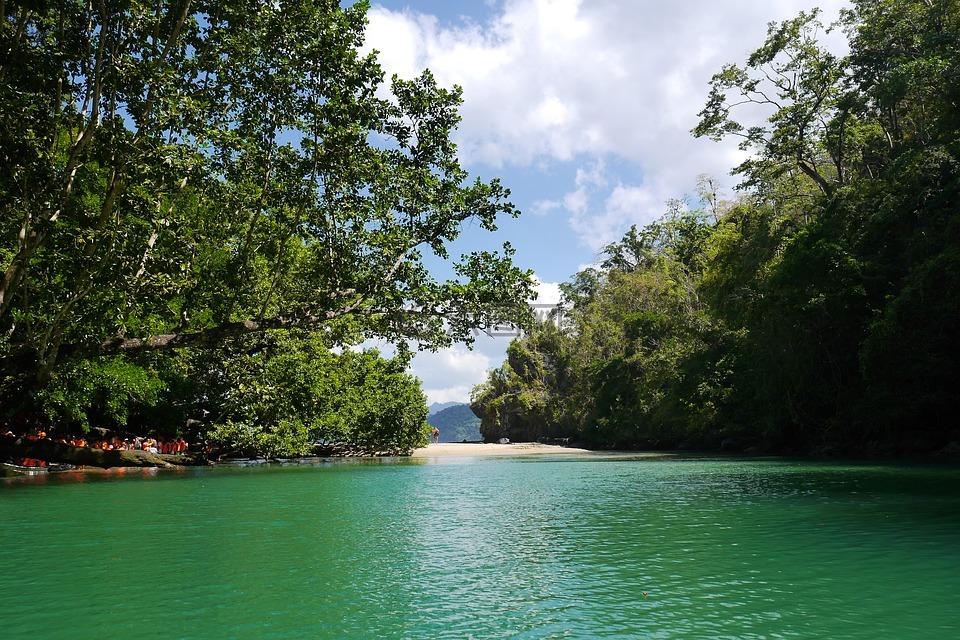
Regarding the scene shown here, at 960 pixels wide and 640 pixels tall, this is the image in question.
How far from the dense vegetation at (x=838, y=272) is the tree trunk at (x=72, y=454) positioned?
28076mm

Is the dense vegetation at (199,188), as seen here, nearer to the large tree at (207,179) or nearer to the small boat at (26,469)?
the large tree at (207,179)

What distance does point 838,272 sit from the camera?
26.1m

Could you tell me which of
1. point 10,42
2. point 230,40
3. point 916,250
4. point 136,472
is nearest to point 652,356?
point 916,250

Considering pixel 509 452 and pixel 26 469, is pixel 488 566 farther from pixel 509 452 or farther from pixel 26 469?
pixel 509 452

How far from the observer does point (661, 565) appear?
25.6 ft

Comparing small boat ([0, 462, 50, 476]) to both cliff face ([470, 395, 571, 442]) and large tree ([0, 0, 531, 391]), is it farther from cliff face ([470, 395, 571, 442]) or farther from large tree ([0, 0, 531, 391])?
cliff face ([470, 395, 571, 442])

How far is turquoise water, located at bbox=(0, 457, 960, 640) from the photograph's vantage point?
5543mm

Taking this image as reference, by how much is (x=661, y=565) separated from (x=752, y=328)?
95.2 feet

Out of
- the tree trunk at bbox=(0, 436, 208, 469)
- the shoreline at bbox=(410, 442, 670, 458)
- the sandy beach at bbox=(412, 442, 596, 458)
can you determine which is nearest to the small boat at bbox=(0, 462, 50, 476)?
the tree trunk at bbox=(0, 436, 208, 469)

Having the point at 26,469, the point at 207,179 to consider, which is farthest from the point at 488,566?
the point at 26,469

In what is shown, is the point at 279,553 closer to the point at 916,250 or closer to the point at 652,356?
the point at 916,250

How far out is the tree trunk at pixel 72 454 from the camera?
24312 mm

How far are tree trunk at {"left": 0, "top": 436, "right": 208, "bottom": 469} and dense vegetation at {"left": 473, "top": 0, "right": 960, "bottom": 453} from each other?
92.1 feet

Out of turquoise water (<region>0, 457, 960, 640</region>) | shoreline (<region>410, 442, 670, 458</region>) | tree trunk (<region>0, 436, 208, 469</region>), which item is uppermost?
tree trunk (<region>0, 436, 208, 469</region>)
